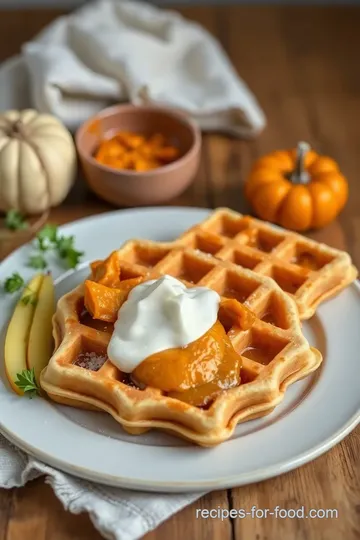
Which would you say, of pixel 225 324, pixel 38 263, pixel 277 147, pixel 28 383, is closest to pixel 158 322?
pixel 225 324

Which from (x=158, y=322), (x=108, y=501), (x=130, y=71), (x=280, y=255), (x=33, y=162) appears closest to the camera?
(x=108, y=501)

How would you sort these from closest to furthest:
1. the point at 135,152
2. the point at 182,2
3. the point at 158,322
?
the point at 158,322
the point at 135,152
the point at 182,2

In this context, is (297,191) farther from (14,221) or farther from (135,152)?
(14,221)

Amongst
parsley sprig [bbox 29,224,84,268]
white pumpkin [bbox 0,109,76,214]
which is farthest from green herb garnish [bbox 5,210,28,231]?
parsley sprig [bbox 29,224,84,268]

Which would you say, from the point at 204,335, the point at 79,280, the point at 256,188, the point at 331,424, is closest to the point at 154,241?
the point at 79,280

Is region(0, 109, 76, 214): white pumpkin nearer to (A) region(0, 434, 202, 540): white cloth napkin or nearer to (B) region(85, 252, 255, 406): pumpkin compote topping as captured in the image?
(B) region(85, 252, 255, 406): pumpkin compote topping

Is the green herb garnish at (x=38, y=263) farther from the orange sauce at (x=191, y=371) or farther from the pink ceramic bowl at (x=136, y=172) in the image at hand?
the orange sauce at (x=191, y=371)

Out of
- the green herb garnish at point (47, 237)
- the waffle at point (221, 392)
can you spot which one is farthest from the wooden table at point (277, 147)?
the green herb garnish at point (47, 237)
